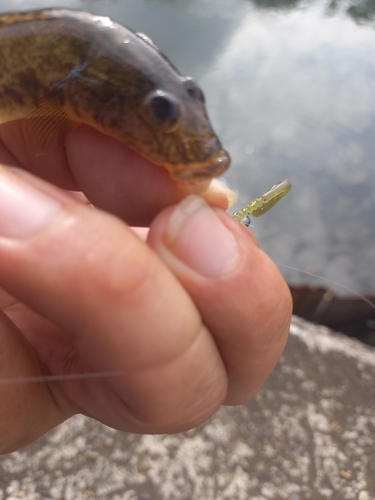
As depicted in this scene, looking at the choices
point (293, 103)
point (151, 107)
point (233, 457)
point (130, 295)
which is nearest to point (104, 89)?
point (151, 107)

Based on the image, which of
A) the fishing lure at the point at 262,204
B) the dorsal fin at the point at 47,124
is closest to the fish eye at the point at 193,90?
the dorsal fin at the point at 47,124

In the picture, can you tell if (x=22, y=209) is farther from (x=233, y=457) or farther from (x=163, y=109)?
(x=233, y=457)

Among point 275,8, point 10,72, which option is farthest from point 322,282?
point 275,8

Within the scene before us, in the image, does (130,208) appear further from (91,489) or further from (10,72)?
(91,489)

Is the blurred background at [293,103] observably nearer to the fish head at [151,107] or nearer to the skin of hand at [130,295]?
the skin of hand at [130,295]

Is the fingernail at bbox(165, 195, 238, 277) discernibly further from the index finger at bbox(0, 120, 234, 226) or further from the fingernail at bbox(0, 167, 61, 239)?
the fingernail at bbox(0, 167, 61, 239)

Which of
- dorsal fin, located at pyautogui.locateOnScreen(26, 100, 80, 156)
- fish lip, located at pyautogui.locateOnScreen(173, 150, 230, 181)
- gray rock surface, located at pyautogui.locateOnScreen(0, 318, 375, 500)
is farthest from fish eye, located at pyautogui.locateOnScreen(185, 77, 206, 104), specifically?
gray rock surface, located at pyautogui.locateOnScreen(0, 318, 375, 500)
